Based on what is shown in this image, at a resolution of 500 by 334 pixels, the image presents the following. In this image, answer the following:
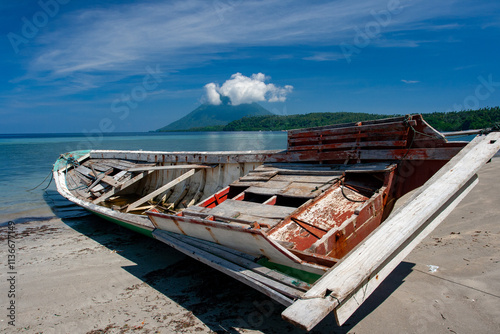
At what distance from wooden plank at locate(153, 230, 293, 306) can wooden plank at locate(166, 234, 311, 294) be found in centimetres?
5

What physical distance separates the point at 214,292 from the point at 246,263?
51.4 inches

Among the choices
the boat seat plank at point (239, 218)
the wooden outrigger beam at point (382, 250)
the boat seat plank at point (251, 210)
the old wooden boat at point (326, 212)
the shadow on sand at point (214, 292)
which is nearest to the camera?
the wooden outrigger beam at point (382, 250)

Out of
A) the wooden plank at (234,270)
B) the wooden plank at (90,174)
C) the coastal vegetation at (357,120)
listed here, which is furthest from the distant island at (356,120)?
the wooden plank at (90,174)

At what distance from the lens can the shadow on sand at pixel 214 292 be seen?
12.0ft

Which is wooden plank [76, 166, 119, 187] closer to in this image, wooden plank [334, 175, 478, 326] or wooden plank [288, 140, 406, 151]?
wooden plank [288, 140, 406, 151]

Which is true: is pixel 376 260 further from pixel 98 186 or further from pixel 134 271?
pixel 98 186

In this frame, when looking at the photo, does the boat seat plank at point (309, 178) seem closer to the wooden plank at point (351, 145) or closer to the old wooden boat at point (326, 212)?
the old wooden boat at point (326, 212)

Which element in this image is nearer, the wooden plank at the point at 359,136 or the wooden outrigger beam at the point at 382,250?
the wooden outrigger beam at the point at 382,250

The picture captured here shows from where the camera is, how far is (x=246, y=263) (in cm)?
354

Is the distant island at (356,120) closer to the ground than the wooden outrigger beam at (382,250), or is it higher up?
higher up

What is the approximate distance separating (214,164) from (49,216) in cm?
617

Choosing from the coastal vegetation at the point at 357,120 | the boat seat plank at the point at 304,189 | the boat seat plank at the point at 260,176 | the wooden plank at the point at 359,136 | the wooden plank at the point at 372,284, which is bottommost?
the wooden plank at the point at 372,284

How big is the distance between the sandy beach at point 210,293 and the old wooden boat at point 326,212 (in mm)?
720

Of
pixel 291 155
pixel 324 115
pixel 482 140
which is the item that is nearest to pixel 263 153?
pixel 291 155
